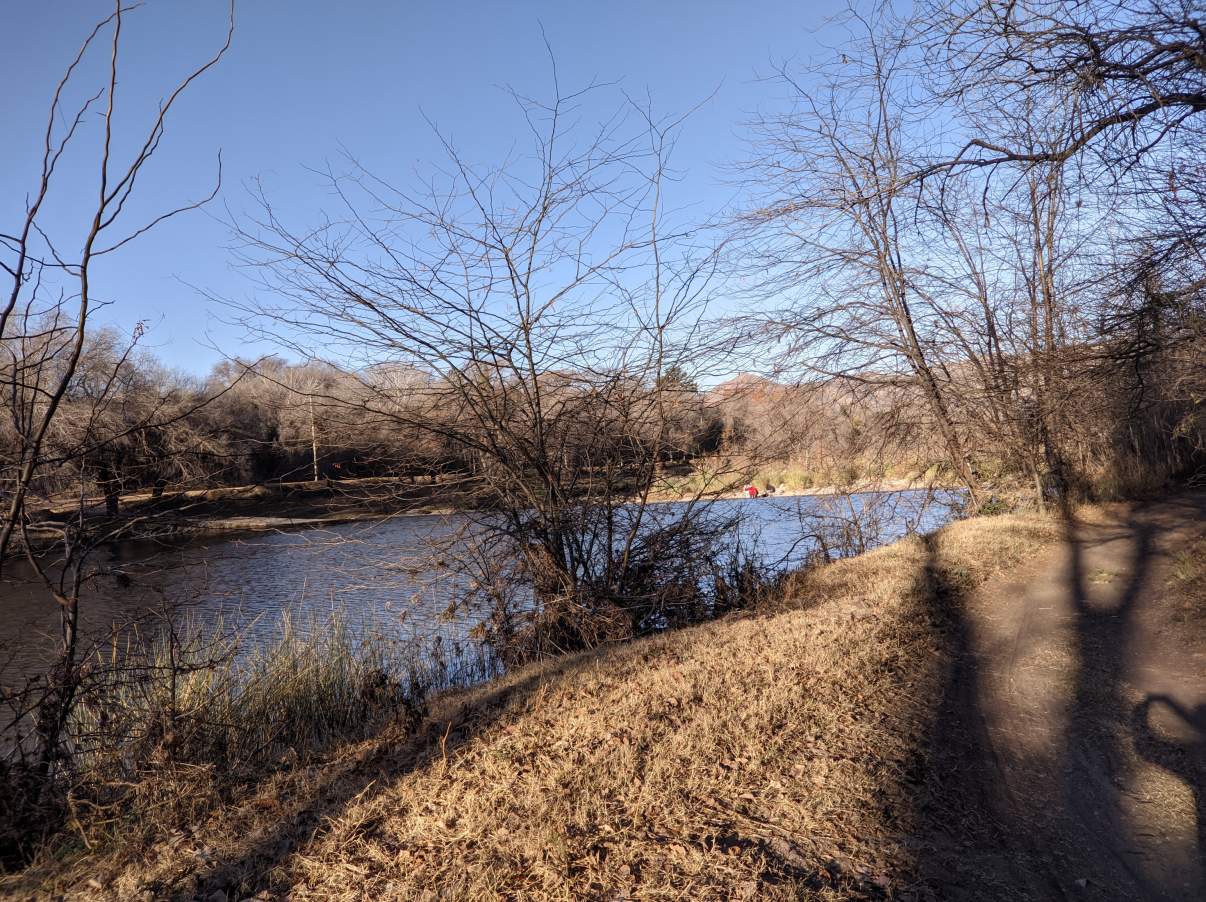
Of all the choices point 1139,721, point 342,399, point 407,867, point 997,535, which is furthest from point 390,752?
point 997,535

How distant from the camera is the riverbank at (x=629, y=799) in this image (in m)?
3.28

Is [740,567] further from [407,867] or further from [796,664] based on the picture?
[407,867]

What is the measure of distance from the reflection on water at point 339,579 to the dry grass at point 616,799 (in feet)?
5.27

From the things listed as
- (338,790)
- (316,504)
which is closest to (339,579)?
(316,504)

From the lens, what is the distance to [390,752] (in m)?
5.07

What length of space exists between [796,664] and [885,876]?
251cm

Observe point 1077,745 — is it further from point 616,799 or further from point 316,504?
point 316,504

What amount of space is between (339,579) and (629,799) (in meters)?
10.9

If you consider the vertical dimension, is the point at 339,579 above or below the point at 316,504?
below

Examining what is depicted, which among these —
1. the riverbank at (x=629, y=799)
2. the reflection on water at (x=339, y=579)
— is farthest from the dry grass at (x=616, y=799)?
the reflection on water at (x=339, y=579)

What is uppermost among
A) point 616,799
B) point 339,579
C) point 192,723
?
point 192,723

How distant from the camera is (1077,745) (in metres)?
4.55

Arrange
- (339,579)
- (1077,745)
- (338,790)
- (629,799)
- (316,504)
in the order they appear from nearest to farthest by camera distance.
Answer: (629,799)
(338,790)
(1077,745)
(316,504)
(339,579)

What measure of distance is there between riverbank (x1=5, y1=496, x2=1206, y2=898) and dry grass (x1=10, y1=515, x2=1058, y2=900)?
1 cm
